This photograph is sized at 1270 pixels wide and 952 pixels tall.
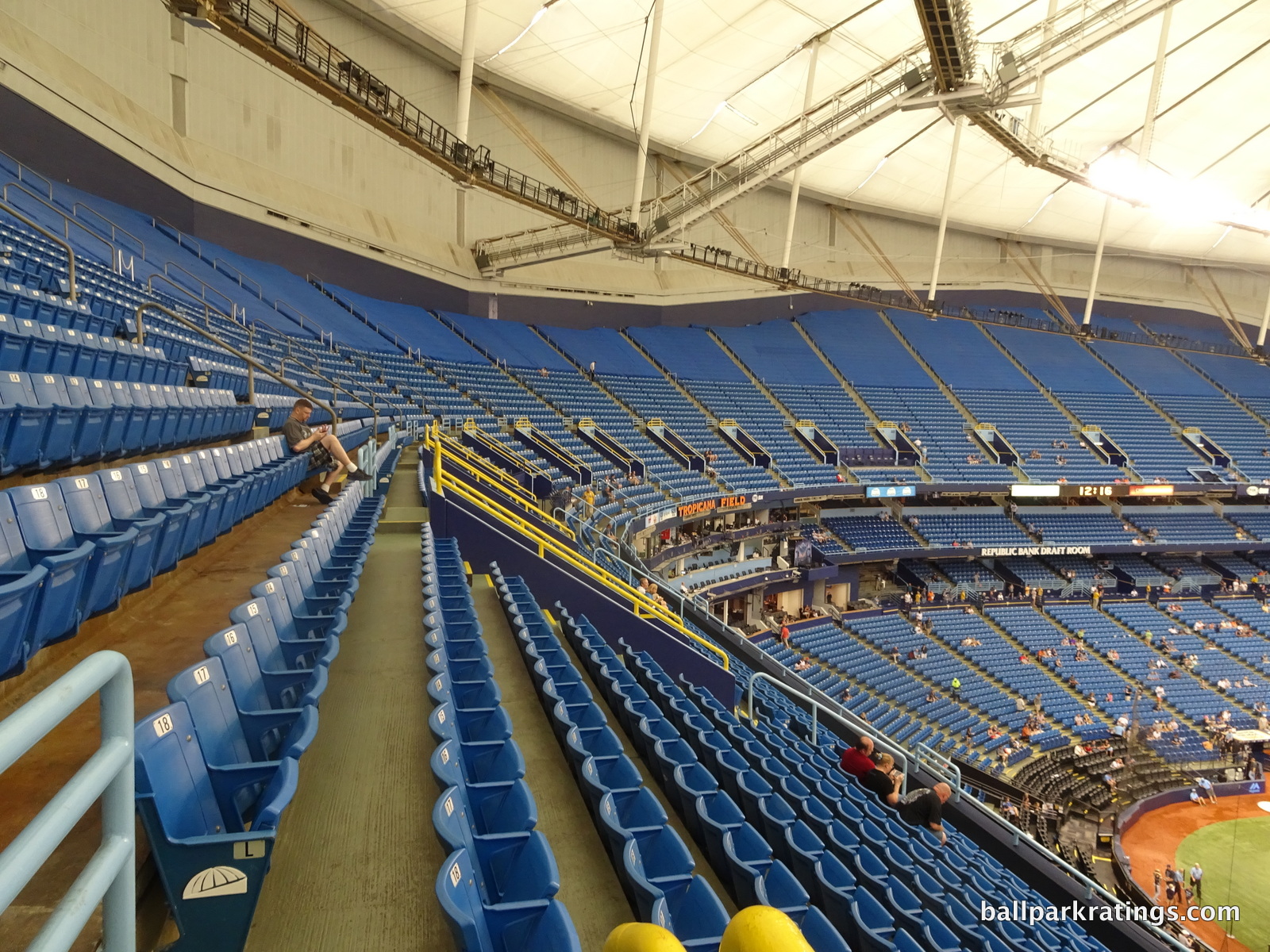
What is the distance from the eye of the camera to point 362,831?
8.48 feet

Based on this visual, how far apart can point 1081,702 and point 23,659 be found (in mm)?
21735

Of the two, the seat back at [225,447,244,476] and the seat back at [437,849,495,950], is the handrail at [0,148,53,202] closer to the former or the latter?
the seat back at [225,447,244,476]

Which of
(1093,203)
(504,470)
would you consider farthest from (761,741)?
(1093,203)

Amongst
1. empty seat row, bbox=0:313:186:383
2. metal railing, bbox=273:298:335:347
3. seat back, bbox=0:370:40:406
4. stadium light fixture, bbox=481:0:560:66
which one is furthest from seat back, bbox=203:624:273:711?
stadium light fixture, bbox=481:0:560:66

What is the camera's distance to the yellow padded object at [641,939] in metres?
0.98

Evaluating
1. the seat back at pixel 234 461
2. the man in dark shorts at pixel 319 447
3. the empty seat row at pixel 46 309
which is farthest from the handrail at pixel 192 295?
the seat back at pixel 234 461

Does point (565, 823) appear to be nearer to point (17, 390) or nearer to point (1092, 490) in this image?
Answer: point (17, 390)

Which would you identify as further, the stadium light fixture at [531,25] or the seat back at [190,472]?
the stadium light fixture at [531,25]

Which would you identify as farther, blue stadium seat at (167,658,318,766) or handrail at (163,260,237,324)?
handrail at (163,260,237,324)

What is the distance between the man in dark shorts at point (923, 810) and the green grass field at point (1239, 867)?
29.6 ft

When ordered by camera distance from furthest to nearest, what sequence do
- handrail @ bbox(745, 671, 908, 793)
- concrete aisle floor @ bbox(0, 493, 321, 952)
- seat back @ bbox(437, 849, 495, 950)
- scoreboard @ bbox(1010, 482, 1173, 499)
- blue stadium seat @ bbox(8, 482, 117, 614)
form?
scoreboard @ bbox(1010, 482, 1173, 499) → handrail @ bbox(745, 671, 908, 793) → blue stadium seat @ bbox(8, 482, 117, 614) → concrete aisle floor @ bbox(0, 493, 321, 952) → seat back @ bbox(437, 849, 495, 950)

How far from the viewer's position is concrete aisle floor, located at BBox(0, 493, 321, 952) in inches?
74.2

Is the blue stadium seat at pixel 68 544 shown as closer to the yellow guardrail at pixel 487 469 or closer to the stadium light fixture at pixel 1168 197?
the yellow guardrail at pixel 487 469

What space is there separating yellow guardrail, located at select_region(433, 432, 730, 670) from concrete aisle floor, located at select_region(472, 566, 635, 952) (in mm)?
3000
